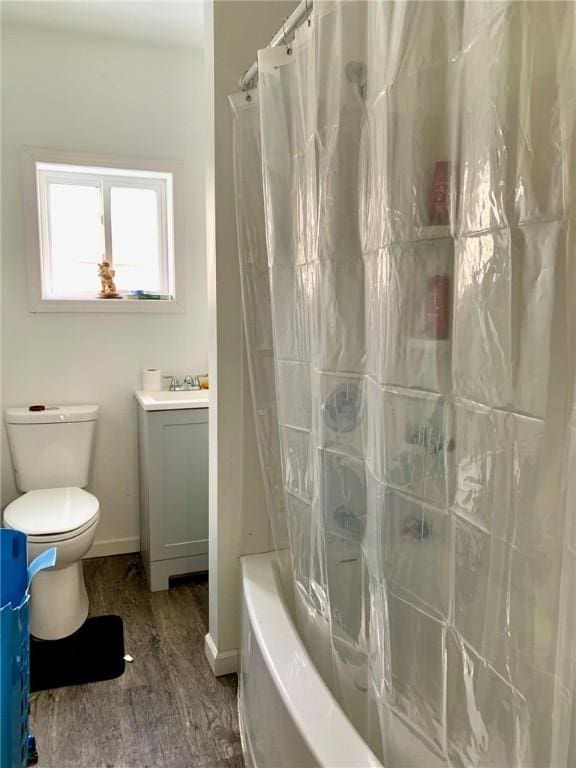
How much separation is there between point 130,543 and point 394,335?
2.14m

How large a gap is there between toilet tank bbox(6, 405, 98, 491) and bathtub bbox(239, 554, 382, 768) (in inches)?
42.2

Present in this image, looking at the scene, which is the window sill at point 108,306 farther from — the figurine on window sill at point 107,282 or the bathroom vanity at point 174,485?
the bathroom vanity at point 174,485

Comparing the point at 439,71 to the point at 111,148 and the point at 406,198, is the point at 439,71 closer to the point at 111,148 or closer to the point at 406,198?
the point at 406,198

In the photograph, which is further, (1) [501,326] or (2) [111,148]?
(2) [111,148]

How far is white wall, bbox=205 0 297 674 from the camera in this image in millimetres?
1464

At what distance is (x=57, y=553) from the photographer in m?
1.76

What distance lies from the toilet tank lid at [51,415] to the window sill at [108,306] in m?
0.45

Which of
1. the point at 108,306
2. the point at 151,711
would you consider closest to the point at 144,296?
the point at 108,306

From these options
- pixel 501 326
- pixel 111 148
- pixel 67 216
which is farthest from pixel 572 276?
pixel 67 216

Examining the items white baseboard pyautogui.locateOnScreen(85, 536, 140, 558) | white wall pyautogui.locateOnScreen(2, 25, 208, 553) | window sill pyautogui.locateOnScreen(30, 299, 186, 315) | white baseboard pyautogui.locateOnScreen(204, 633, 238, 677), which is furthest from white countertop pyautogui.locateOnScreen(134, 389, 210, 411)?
white baseboard pyautogui.locateOnScreen(204, 633, 238, 677)

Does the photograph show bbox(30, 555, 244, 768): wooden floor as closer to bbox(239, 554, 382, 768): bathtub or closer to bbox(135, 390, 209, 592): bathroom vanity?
bbox(239, 554, 382, 768): bathtub

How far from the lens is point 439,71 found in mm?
759

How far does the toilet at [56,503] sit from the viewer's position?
181 centimetres

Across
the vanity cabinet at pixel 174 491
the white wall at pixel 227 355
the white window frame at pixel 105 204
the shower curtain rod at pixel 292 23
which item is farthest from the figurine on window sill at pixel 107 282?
the shower curtain rod at pixel 292 23
